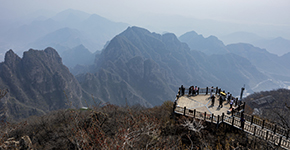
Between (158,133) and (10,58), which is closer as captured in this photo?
(158,133)

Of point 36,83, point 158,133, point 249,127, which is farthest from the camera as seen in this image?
point 36,83

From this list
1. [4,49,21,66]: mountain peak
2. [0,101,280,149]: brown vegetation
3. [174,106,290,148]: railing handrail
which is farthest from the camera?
[4,49,21,66]: mountain peak

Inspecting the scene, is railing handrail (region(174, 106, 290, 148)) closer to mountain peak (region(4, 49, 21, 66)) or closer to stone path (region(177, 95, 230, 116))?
stone path (region(177, 95, 230, 116))

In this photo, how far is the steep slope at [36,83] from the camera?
10156cm

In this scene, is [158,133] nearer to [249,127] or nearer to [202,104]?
[202,104]

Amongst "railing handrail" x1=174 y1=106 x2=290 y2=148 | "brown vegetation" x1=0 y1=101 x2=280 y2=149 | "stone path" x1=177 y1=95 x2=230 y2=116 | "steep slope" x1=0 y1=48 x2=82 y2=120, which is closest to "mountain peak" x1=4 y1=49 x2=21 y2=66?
"steep slope" x1=0 y1=48 x2=82 y2=120

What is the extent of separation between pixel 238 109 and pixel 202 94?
22.8ft

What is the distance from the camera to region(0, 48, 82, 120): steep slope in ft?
333

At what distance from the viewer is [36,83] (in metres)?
114

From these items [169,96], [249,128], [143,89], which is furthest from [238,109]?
[143,89]

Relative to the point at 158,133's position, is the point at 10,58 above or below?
above

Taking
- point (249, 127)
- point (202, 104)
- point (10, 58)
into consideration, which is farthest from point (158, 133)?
point (10, 58)

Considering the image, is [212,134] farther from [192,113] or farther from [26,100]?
[26,100]

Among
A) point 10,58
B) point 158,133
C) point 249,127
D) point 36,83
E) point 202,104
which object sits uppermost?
point 10,58
